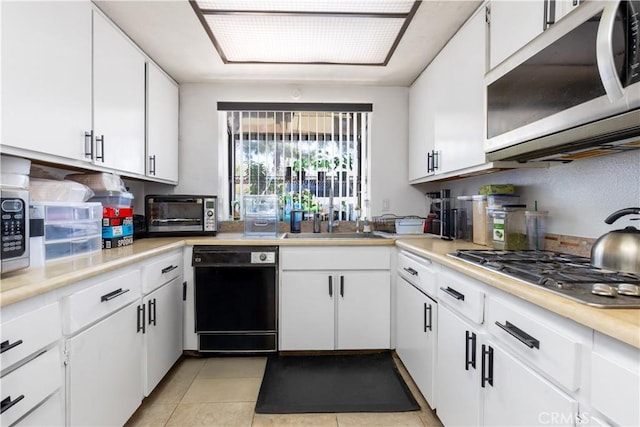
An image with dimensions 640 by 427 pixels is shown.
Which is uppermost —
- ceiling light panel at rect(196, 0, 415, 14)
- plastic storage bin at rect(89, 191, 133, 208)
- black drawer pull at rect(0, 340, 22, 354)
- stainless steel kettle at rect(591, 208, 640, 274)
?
ceiling light panel at rect(196, 0, 415, 14)

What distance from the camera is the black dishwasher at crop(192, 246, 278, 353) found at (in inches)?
95.9

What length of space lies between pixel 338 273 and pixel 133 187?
190cm

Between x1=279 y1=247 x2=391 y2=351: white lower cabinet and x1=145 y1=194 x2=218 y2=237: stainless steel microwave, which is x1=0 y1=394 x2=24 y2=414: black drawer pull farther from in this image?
x1=145 y1=194 x2=218 y2=237: stainless steel microwave

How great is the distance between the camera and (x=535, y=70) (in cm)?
130

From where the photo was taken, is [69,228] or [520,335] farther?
[69,228]

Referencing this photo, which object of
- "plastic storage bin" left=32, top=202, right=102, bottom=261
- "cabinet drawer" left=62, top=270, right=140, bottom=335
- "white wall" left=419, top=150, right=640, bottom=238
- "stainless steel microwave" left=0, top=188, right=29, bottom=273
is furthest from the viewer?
"plastic storage bin" left=32, top=202, right=102, bottom=261

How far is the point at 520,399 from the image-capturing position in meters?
1.02

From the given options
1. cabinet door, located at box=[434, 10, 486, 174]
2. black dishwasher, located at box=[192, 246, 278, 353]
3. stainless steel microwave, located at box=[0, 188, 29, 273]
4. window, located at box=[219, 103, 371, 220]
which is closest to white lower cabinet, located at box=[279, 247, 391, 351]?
black dishwasher, located at box=[192, 246, 278, 353]

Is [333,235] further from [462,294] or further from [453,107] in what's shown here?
[462,294]

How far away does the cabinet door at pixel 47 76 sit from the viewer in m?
1.27

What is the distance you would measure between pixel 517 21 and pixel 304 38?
48.8 inches

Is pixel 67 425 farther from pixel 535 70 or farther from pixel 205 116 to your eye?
pixel 205 116

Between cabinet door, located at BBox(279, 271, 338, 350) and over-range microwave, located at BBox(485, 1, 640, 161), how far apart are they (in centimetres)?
145

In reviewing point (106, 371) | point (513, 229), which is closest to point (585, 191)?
point (513, 229)
